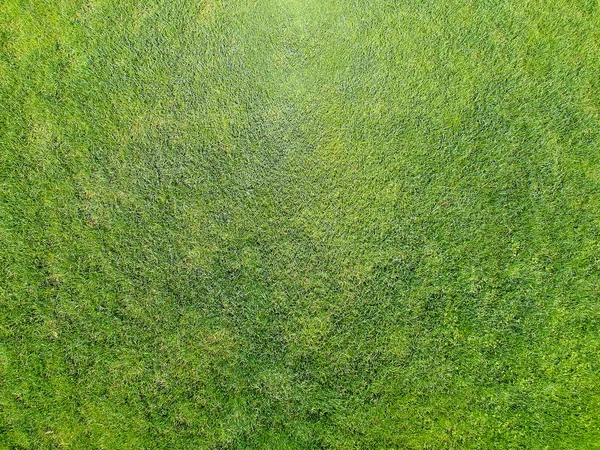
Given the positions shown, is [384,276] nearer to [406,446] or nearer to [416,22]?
[406,446]

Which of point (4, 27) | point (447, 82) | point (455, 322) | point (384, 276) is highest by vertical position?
point (447, 82)

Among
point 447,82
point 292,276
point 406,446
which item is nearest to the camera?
point 406,446

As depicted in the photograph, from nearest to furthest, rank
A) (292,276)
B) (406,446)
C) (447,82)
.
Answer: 1. (406,446)
2. (292,276)
3. (447,82)

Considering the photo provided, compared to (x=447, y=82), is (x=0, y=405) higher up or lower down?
lower down

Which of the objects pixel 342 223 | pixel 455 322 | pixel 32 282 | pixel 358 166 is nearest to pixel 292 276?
pixel 342 223

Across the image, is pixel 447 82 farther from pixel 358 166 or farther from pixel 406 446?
pixel 406 446

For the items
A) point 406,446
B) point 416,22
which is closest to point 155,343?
point 406,446

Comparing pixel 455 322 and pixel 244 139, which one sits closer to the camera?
pixel 455 322
